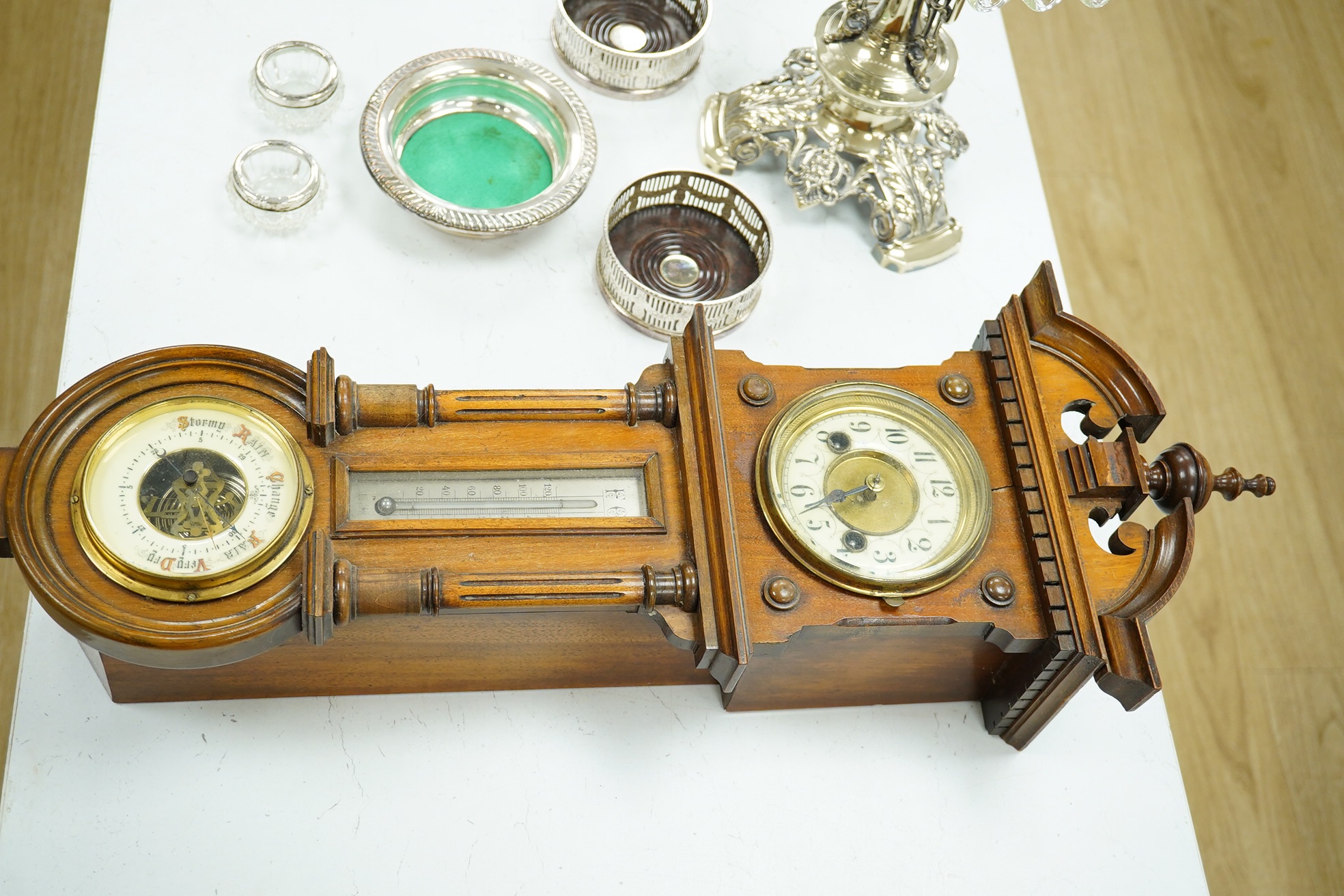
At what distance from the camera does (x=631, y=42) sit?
235cm

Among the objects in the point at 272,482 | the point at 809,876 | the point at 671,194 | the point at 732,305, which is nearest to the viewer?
the point at 272,482

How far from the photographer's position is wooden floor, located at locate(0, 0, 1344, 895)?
270cm

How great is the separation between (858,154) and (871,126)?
0.18ft

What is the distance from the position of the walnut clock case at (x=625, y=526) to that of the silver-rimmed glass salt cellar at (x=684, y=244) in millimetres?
301

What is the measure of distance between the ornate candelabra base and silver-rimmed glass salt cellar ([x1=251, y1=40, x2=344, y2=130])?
25.8 inches

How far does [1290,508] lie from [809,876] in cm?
183

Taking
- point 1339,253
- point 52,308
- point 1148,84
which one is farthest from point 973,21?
point 52,308

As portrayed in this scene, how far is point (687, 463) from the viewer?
1.70 meters

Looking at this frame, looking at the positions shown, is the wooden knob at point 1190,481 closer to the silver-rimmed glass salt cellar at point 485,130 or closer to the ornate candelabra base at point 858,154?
the ornate candelabra base at point 858,154

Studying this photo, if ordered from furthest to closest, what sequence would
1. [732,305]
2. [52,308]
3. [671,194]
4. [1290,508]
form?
1. [1290,508]
2. [52,308]
3. [671,194]
4. [732,305]

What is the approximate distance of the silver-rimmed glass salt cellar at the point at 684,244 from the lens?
6.81ft

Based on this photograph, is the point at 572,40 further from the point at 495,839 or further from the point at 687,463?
the point at 495,839

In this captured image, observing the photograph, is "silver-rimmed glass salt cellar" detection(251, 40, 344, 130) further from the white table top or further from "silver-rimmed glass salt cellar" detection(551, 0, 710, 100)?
"silver-rimmed glass salt cellar" detection(551, 0, 710, 100)

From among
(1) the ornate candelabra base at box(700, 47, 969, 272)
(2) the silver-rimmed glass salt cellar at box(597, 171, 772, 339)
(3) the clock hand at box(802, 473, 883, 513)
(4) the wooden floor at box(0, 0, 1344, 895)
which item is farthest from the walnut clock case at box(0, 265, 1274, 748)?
(4) the wooden floor at box(0, 0, 1344, 895)
